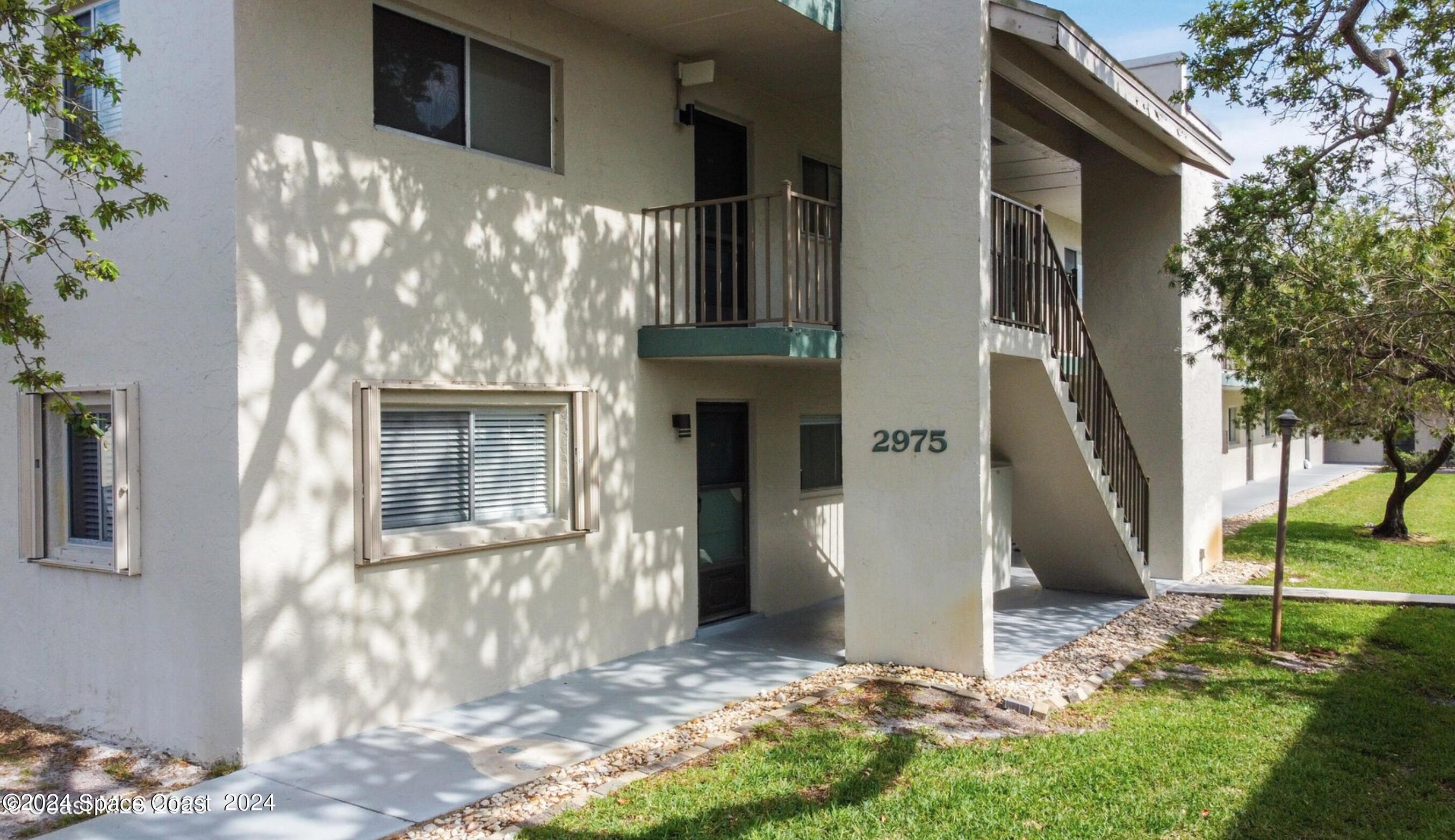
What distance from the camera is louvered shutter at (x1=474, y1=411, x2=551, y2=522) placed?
7.68 meters

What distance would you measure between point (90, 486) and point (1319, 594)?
38.5 feet

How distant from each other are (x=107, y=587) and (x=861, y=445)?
18.0ft

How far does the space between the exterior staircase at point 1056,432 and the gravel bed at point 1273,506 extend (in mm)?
2078

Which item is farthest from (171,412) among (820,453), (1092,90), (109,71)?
(1092,90)

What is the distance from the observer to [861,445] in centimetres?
864

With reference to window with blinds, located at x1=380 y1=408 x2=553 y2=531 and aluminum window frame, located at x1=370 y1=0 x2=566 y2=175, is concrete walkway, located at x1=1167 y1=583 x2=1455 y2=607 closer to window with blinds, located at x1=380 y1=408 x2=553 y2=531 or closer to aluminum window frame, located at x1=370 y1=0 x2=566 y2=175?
window with blinds, located at x1=380 y1=408 x2=553 y2=531

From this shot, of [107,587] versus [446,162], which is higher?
[446,162]

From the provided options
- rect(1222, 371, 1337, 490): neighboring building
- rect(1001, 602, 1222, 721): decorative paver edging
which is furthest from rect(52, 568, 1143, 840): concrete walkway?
rect(1222, 371, 1337, 490): neighboring building

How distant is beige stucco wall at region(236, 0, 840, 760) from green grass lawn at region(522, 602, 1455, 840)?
2.12 metres

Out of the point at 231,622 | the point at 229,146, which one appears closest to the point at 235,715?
the point at 231,622

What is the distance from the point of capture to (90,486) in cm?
732

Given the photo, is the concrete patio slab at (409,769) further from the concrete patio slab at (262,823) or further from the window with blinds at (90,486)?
the window with blinds at (90,486)

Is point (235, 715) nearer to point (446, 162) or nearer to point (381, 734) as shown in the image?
point (381, 734)

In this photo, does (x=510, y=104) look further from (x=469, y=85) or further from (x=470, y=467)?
(x=470, y=467)
